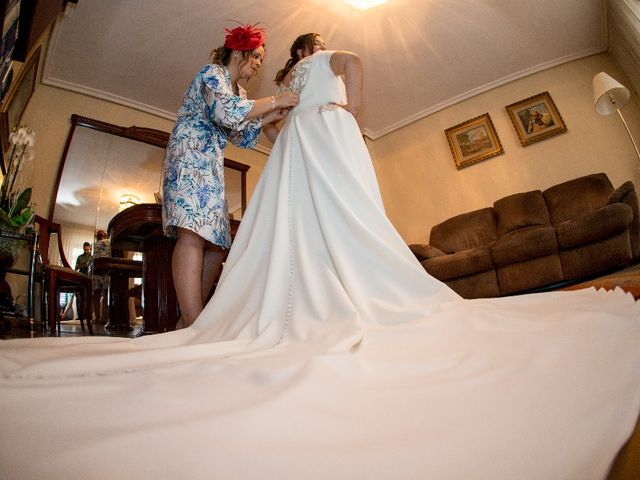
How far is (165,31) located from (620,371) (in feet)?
12.2

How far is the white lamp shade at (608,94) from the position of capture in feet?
9.76

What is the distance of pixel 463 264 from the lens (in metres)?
2.84

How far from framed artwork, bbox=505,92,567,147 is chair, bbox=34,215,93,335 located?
475 cm

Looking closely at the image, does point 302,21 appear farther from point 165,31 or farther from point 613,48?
point 613,48

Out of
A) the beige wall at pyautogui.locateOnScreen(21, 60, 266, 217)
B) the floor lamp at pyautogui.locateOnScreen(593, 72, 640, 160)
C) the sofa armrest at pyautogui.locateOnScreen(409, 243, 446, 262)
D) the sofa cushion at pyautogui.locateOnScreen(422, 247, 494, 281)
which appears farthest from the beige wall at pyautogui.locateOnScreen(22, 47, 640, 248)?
the sofa cushion at pyautogui.locateOnScreen(422, 247, 494, 281)

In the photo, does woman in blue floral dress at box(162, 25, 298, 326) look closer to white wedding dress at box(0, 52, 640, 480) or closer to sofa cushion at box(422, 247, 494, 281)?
white wedding dress at box(0, 52, 640, 480)

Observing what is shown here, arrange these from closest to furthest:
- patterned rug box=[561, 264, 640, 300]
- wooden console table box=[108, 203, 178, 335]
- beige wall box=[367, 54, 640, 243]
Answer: patterned rug box=[561, 264, 640, 300]
wooden console table box=[108, 203, 178, 335]
beige wall box=[367, 54, 640, 243]

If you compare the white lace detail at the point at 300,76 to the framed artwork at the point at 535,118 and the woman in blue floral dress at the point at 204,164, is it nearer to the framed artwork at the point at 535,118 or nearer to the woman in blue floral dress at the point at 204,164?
the woman in blue floral dress at the point at 204,164

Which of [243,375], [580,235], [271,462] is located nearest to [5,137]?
[243,375]

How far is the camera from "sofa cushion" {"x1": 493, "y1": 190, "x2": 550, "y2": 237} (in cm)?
335

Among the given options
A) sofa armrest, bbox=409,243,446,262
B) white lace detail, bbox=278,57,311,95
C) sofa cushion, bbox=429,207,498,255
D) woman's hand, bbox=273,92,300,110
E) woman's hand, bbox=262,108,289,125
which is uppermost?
white lace detail, bbox=278,57,311,95

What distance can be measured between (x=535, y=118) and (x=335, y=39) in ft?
8.47

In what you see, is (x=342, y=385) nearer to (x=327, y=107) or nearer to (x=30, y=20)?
(x=327, y=107)

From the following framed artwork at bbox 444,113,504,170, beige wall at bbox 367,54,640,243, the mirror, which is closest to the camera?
the mirror
